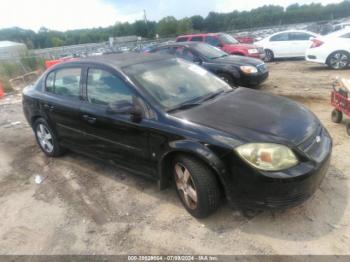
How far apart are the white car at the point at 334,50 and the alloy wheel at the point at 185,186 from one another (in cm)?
1005

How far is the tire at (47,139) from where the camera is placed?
5.00m

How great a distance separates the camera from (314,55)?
11492mm

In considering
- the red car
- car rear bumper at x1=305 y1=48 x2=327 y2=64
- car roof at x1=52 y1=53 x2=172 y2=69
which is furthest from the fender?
the red car

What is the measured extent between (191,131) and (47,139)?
10.4ft

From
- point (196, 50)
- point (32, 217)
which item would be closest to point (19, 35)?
point (196, 50)

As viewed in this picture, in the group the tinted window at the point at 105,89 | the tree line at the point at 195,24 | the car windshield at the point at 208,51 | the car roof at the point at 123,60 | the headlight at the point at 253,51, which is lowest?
the tree line at the point at 195,24

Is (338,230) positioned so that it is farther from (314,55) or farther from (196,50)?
(314,55)

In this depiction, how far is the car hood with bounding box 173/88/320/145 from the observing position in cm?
289

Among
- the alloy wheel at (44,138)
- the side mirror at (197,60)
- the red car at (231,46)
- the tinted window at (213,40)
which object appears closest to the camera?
the alloy wheel at (44,138)

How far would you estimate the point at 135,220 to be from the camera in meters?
3.43

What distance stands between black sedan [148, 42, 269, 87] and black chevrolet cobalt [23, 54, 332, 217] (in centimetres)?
389

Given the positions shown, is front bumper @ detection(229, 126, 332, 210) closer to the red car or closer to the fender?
the fender

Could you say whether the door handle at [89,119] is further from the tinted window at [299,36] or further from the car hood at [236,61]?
the tinted window at [299,36]

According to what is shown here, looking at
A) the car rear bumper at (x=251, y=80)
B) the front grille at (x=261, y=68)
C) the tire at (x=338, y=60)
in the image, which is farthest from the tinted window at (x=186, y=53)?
the tire at (x=338, y=60)
